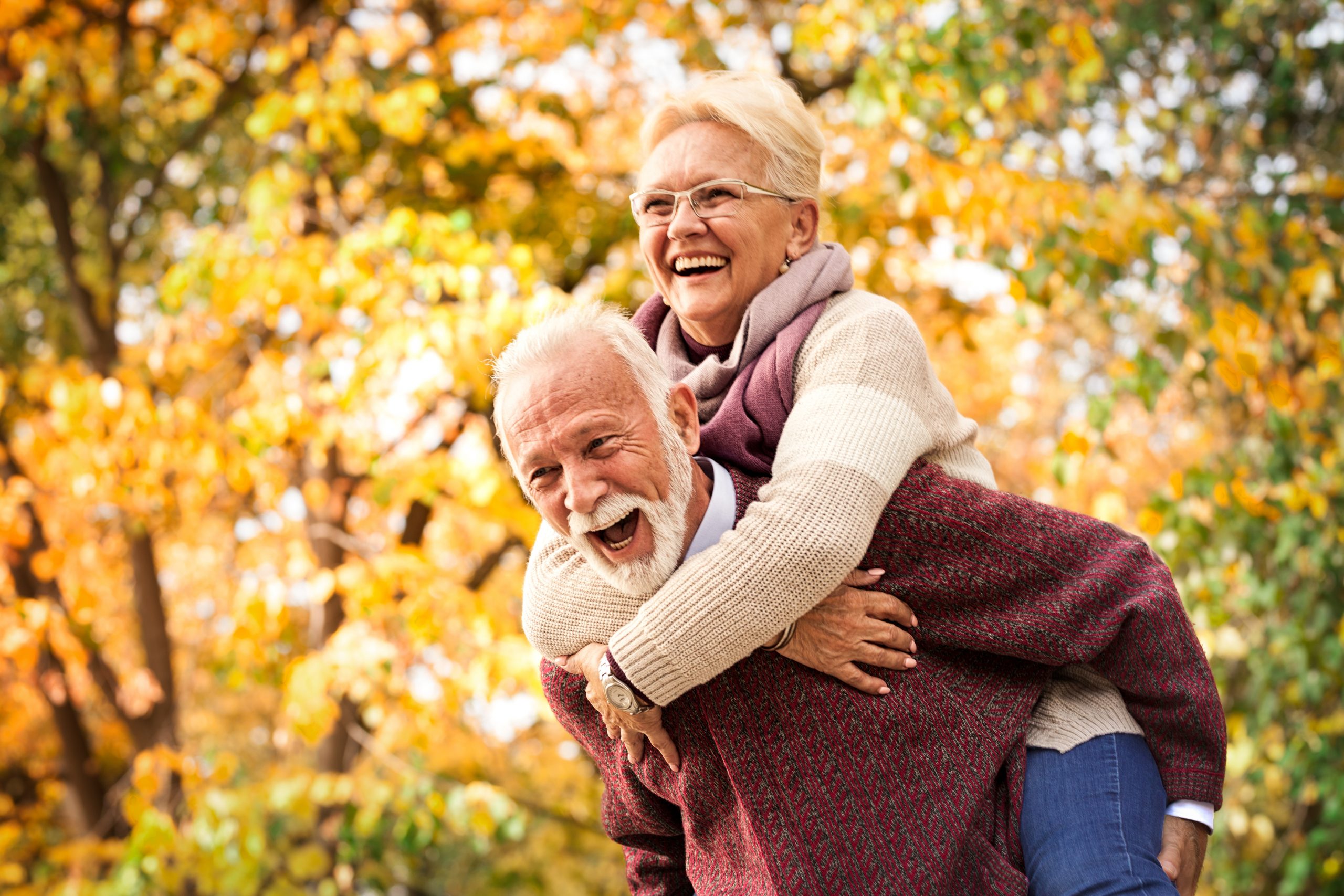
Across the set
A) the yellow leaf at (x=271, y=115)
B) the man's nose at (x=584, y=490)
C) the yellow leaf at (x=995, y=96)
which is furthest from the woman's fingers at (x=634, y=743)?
the yellow leaf at (x=271, y=115)

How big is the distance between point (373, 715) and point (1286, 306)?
3.65 metres

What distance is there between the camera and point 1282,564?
4.07 metres

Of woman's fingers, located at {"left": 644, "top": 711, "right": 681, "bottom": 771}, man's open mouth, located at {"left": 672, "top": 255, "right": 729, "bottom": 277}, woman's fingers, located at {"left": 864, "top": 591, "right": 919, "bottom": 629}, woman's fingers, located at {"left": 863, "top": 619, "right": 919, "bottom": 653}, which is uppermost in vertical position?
man's open mouth, located at {"left": 672, "top": 255, "right": 729, "bottom": 277}

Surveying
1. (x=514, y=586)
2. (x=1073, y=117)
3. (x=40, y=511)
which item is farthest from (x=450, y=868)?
(x=1073, y=117)

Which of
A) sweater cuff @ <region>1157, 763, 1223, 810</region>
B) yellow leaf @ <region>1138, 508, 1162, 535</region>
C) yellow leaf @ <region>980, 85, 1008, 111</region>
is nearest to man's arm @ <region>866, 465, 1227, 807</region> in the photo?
sweater cuff @ <region>1157, 763, 1223, 810</region>

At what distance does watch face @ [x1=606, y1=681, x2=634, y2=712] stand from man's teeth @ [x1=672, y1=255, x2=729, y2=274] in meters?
0.62

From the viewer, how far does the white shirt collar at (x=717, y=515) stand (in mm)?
1493

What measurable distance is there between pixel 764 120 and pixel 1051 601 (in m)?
0.78

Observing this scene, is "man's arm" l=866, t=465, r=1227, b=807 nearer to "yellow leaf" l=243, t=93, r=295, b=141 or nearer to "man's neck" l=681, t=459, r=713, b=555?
"man's neck" l=681, t=459, r=713, b=555

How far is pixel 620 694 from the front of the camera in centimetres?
140

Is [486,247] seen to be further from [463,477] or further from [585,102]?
[585,102]

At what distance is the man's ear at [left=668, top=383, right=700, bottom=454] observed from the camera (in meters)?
1.52

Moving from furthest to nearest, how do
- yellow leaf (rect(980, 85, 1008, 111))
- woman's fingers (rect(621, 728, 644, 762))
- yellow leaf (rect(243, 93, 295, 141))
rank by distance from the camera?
yellow leaf (rect(243, 93, 295, 141)) < yellow leaf (rect(980, 85, 1008, 111)) < woman's fingers (rect(621, 728, 644, 762))

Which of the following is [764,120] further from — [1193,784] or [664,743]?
[1193,784]
